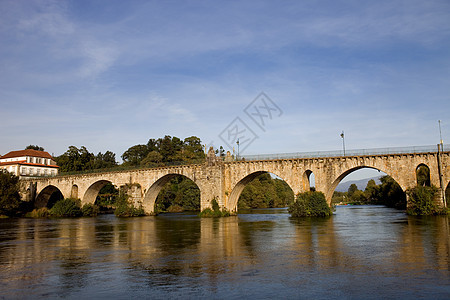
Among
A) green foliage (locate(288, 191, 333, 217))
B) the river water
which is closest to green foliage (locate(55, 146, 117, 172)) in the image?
green foliage (locate(288, 191, 333, 217))

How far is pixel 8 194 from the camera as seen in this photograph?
65000 mm

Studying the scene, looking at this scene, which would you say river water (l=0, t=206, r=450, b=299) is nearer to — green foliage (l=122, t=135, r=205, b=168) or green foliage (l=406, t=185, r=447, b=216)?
green foliage (l=406, t=185, r=447, b=216)

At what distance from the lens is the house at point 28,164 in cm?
8819

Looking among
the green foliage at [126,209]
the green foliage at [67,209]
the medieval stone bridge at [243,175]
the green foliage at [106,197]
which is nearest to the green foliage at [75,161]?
the green foliage at [106,197]

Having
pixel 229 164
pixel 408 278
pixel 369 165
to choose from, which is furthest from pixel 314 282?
pixel 229 164

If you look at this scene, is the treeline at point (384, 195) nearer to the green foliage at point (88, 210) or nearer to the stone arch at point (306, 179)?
the stone arch at point (306, 179)

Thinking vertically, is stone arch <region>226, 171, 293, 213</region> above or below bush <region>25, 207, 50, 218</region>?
above

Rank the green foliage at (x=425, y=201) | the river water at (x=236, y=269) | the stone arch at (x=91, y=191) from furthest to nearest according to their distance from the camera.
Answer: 1. the stone arch at (x=91, y=191)
2. the green foliage at (x=425, y=201)
3. the river water at (x=236, y=269)

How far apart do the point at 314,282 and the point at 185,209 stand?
73.5 metres

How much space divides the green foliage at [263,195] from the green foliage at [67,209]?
125ft

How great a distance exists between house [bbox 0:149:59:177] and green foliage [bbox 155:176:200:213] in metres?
27.1

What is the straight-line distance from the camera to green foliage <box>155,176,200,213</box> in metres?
83.1

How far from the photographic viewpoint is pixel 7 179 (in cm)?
6625

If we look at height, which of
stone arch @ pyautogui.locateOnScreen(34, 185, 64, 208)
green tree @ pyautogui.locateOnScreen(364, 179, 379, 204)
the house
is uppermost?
the house
